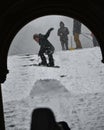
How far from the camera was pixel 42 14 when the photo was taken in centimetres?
1174

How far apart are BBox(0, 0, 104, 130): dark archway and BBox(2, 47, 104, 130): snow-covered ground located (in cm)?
1118

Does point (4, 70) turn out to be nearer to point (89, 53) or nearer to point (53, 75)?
point (53, 75)

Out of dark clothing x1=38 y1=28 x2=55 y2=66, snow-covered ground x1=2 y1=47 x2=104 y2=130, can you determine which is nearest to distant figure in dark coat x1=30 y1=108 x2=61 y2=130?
snow-covered ground x1=2 y1=47 x2=104 y2=130

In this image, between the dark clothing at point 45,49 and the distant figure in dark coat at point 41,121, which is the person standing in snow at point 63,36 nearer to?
the dark clothing at point 45,49

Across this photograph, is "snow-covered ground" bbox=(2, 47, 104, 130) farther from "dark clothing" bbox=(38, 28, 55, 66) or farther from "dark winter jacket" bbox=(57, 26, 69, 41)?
"dark winter jacket" bbox=(57, 26, 69, 41)

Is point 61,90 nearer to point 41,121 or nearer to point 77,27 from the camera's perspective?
point 77,27

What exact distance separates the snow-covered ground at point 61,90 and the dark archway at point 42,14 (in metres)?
11.2

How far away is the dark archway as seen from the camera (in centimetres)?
1041

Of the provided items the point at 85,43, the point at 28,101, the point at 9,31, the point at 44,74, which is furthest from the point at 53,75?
the point at 9,31

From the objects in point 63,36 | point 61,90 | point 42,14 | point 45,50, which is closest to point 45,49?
point 45,50

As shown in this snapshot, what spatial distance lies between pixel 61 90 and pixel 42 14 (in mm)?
13231

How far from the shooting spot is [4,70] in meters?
10.4

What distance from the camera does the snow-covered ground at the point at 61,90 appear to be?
22.6 metres

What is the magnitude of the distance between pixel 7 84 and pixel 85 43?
283 inches
